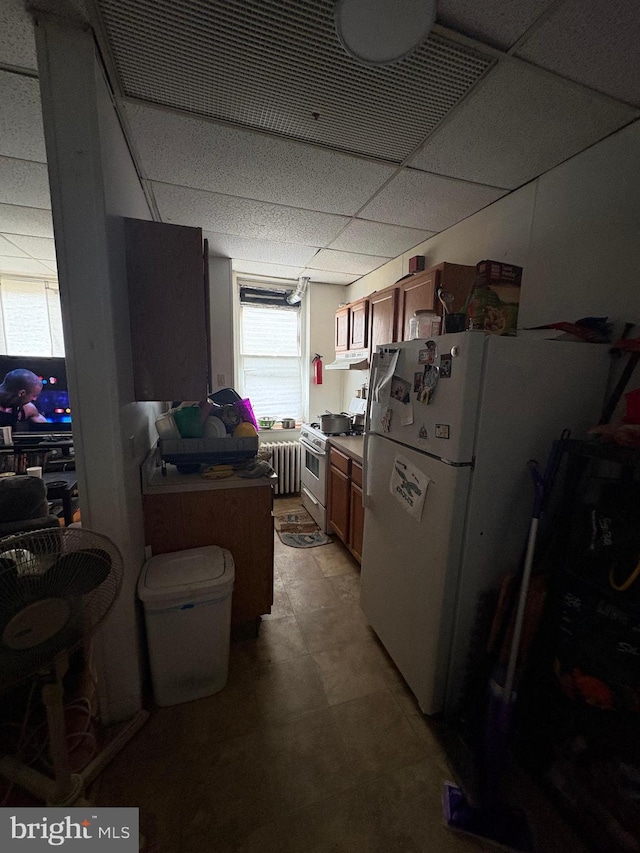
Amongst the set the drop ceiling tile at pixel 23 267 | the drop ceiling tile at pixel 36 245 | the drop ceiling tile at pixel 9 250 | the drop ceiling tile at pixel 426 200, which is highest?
the drop ceiling tile at pixel 426 200

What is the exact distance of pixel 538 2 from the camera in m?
0.90

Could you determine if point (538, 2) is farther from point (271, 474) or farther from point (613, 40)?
point (271, 474)

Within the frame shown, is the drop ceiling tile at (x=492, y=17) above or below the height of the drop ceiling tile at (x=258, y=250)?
below

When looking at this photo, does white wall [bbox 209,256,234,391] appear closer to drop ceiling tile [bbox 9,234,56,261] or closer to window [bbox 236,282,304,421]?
window [bbox 236,282,304,421]

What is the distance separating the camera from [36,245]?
111 inches

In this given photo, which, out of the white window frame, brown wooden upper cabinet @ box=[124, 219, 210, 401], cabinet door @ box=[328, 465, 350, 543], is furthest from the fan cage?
the white window frame

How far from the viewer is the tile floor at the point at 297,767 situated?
3.45 ft

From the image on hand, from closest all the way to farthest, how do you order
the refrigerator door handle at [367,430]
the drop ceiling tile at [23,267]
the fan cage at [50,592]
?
the fan cage at [50,592]
the refrigerator door handle at [367,430]
the drop ceiling tile at [23,267]

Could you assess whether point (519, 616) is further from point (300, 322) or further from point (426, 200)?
point (300, 322)

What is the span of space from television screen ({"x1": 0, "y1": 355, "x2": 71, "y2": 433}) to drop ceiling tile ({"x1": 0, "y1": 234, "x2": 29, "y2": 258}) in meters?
0.95

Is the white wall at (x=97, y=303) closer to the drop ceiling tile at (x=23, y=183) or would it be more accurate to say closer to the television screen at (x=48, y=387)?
the drop ceiling tile at (x=23, y=183)

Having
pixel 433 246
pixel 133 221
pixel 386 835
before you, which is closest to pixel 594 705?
pixel 386 835

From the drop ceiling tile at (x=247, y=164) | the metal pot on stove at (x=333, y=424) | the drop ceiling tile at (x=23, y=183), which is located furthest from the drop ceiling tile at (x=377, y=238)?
the drop ceiling tile at (x=23, y=183)

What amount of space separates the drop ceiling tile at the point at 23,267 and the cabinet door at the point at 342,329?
3.13 meters
